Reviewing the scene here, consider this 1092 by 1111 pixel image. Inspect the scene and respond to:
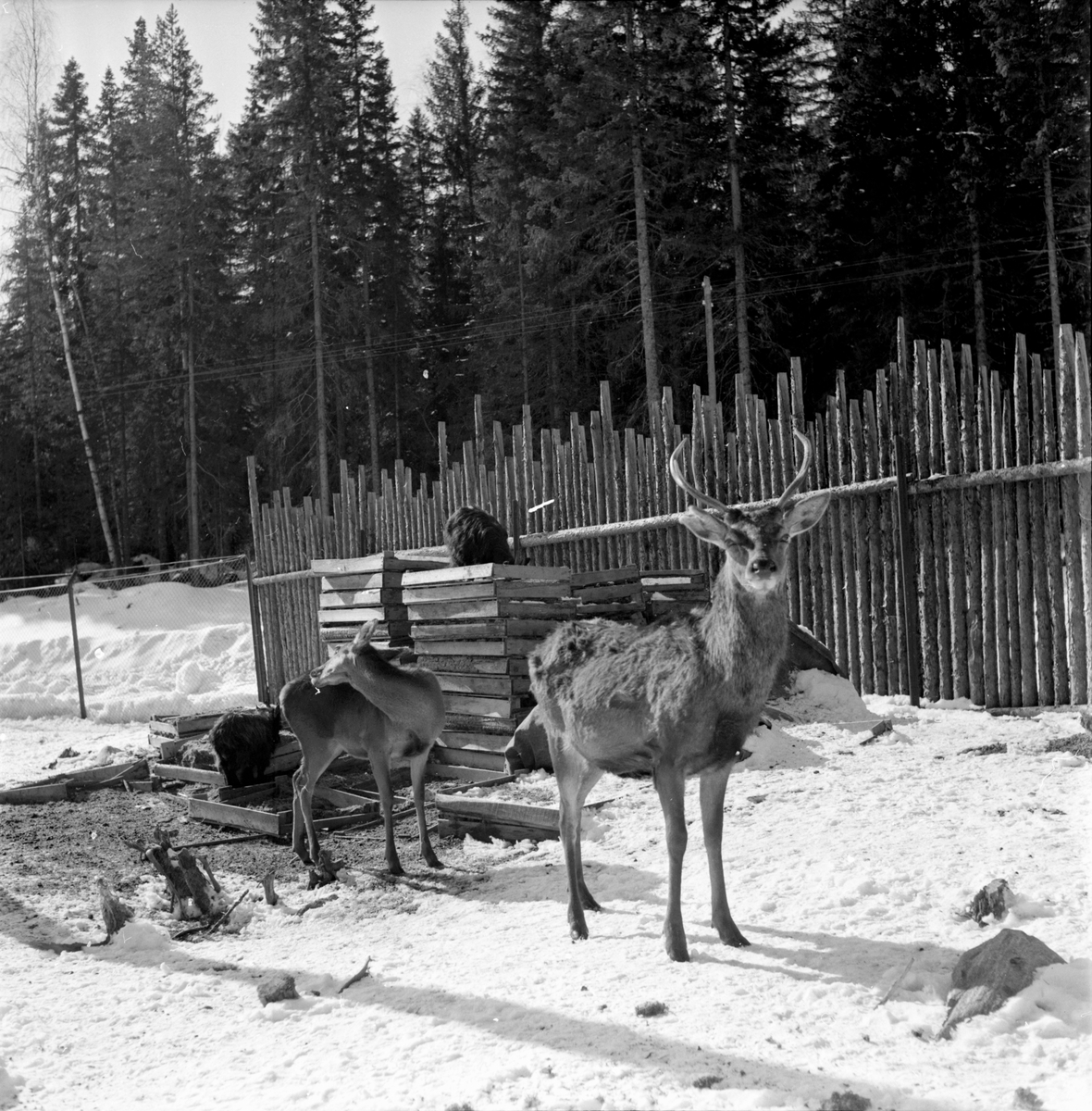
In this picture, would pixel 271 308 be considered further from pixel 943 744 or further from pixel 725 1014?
pixel 725 1014

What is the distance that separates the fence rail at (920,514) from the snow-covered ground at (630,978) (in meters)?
2.25

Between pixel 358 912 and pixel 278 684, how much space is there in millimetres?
12183

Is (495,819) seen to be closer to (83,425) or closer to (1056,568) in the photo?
(1056,568)

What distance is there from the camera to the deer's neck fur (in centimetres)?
492

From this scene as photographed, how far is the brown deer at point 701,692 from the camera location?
493 centimetres

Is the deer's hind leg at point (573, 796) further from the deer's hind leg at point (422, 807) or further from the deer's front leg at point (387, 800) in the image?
the deer's front leg at point (387, 800)

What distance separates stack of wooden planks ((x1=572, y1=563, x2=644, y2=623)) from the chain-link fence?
785 centimetres

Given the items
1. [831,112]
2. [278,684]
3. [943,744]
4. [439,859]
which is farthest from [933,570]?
[831,112]

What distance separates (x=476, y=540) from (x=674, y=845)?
25.1ft

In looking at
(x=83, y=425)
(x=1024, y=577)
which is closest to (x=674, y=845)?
(x=1024, y=577)

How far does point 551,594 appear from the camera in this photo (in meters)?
10.5

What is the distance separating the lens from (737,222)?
26.2 metres

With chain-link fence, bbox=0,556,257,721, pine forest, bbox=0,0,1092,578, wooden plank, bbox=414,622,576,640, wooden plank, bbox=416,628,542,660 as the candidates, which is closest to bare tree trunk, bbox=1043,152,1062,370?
pine forest, bbox=0,0,1092,578

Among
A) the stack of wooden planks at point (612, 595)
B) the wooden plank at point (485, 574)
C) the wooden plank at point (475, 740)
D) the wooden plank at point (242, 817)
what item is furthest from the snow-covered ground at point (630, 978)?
the stack of wooden planks at point (612, 595)
